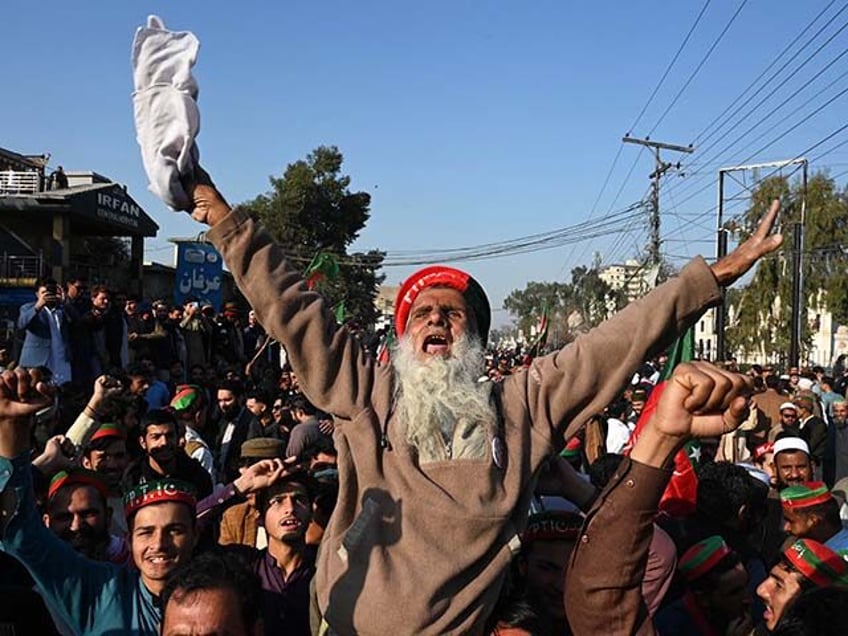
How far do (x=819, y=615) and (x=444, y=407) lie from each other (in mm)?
1068

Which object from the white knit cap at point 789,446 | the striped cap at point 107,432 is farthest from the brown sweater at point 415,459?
the white knit cap at point 789,446

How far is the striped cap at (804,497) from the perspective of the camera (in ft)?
15.1

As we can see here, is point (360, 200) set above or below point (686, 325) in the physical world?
above

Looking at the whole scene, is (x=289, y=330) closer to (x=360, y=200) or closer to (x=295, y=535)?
(x=295, y=535)

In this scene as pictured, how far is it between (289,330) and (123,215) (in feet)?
91.3

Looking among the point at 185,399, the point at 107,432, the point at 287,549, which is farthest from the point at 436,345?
the point at 185,399

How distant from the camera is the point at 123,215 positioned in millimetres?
28875

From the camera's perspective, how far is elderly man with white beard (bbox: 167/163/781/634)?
248 cm

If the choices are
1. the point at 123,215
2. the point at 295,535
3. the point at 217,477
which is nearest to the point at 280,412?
the point at 217,477

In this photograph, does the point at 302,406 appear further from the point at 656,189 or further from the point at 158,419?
the point at 656,189

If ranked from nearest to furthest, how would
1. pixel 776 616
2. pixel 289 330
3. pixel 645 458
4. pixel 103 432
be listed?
pixel 645 458 < pixel 289 330 < pixel 776 616 < pixel 103 432

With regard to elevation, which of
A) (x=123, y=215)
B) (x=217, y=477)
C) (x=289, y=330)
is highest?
(x=123, y=215)

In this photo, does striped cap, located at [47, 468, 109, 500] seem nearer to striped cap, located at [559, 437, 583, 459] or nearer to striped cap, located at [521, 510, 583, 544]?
striped cap, located at [521, 510, 583, 544]

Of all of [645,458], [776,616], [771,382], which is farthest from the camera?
[771,382]
